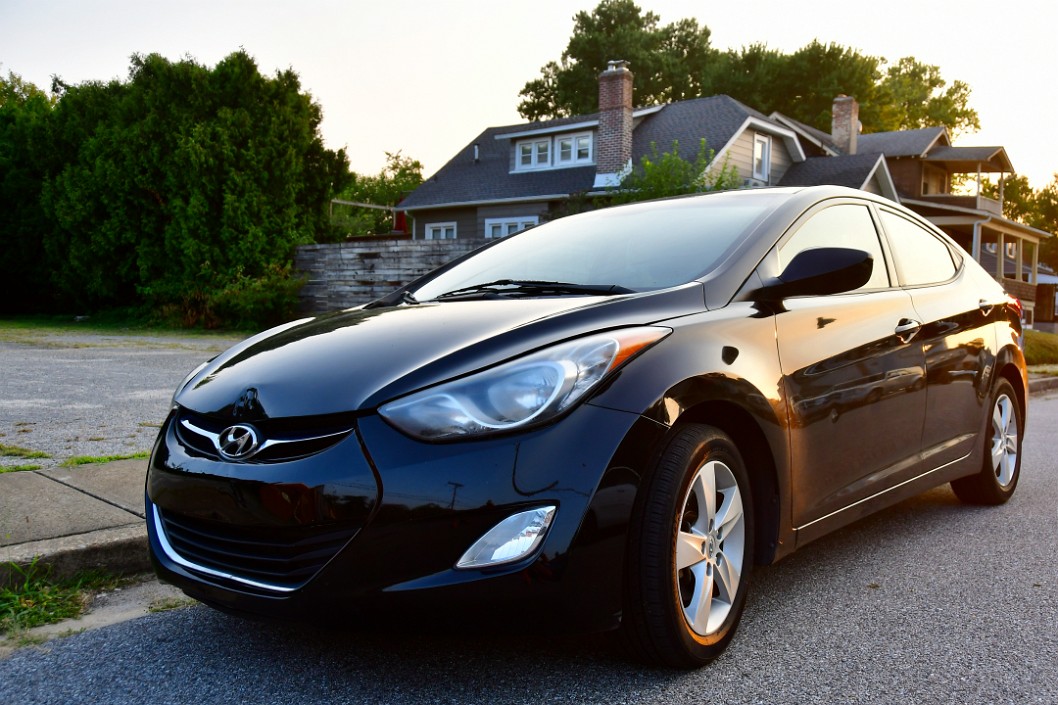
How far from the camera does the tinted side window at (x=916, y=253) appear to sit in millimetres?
4391

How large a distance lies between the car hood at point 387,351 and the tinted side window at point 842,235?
2.44ft

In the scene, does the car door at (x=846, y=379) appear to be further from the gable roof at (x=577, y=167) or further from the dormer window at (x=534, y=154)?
the dormer window at (x=534, y=154)

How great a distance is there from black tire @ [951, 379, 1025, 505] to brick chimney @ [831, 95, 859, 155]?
36.6m

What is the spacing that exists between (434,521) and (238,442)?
613 millimetres

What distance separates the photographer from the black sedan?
239cm

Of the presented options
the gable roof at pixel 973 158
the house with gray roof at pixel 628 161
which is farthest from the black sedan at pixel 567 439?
the gable roof at pixel 973 158

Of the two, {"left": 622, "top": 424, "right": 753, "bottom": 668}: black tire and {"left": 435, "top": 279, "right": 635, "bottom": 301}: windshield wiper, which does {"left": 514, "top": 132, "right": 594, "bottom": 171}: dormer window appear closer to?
{"left": 435, "top": 279, "right": 635, "bottom": 301}: windshield wiper

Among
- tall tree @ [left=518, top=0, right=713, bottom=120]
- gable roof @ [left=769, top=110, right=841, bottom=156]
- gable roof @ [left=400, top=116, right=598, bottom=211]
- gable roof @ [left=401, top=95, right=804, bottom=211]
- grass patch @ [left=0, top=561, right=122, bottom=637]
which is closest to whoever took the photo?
grass patch @ [left=0, top=561, right=122, bottom=637]

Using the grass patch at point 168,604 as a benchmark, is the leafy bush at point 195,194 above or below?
above

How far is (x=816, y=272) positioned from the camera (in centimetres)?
332

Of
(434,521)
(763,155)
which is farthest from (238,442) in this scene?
(763,155)

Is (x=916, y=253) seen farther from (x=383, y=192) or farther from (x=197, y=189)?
(x=383, y=192)

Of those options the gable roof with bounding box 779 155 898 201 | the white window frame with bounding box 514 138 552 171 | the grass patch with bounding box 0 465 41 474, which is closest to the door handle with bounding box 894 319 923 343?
the grass patch with bounding box 0 465 41 474

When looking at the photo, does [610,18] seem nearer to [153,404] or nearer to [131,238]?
[131,238]
